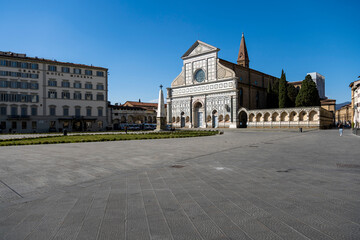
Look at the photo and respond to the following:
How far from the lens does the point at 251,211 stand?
381cm

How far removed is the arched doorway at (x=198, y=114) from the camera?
202 ft

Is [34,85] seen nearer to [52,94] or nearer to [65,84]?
[52,94]

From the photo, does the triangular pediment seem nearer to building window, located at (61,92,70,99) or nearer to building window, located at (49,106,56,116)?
building window, located at (61,92,70,99)

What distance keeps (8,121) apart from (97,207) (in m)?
52.7

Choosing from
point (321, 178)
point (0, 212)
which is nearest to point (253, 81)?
point (321, 178)

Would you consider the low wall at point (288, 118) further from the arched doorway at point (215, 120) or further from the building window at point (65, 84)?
the building window at point (65, 84)

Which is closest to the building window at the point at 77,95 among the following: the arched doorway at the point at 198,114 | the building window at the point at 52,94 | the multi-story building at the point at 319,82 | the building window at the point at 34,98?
the building window at the point at 52,94

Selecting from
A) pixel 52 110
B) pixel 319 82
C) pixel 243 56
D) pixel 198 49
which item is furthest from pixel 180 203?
pixel 319 82

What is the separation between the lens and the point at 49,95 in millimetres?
50688

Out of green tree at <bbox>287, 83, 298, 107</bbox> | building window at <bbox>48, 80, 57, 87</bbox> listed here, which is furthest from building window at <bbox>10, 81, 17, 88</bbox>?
green tree at <bbox>287, 83, 298, 107</bbox>

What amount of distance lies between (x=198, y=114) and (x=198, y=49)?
16560 mm

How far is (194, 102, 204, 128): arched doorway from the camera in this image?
61.6 metres

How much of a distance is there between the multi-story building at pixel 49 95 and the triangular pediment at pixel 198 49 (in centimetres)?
2180

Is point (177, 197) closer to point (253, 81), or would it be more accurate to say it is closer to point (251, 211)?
point (251, 211)
